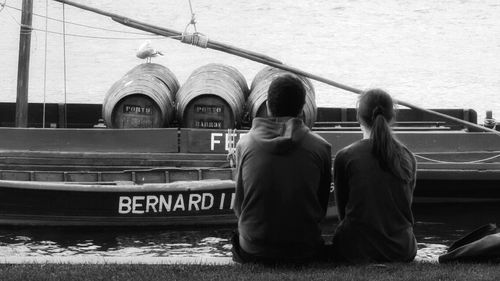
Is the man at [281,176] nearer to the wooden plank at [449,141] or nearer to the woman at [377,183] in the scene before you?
the woman at [377,183]

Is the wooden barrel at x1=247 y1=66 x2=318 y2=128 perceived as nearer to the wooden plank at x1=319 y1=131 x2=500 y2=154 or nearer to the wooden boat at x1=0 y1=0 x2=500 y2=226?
the wooden boat at x1=0 y1=0 x2=500 y2=226

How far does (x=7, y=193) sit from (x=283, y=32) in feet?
71.8

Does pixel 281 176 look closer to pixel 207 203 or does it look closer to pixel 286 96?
pixel 286 96

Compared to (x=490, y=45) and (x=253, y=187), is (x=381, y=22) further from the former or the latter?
(x=253, y=187)

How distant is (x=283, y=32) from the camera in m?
33.1

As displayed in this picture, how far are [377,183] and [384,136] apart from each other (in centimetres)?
32

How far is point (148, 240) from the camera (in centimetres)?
1188

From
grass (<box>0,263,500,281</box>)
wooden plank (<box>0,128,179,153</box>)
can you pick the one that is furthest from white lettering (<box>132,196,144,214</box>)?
grass (<box>0,263,500,281</box>)

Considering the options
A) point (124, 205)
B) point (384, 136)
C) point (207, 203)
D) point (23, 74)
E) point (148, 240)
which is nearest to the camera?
point (384, 136)

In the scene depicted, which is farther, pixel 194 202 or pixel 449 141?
pixel 449 141

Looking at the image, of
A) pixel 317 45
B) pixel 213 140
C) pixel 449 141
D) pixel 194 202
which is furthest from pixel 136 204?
pixel 317 45

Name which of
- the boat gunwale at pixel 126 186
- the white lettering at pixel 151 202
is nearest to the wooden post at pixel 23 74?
the boat gunwale at pixel 126 186

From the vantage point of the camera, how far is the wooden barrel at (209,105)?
43.0 feet

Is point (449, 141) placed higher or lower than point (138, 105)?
lower
